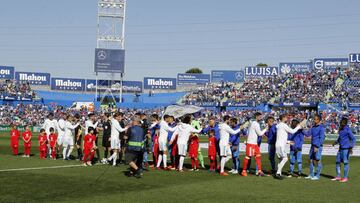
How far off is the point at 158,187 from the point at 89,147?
6892mm

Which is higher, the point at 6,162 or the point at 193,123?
the point at 193,123

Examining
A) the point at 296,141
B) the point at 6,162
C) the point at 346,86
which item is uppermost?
the point at 346,86

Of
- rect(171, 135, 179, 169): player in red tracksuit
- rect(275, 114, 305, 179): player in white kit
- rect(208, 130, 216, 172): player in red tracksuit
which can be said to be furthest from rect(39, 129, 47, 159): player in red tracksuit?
rect(275, 114, 305, 179): player in white kit

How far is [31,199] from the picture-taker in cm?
1130

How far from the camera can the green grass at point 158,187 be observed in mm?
11922

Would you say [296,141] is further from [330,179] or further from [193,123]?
[193,123]

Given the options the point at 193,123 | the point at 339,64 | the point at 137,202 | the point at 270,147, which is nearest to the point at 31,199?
the point at 137,202

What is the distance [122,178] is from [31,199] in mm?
4608

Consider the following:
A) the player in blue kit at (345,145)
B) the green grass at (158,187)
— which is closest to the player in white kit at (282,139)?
the green grass at (158,187)

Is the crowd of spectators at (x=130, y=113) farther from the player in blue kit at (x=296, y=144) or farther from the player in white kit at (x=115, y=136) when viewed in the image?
the player in blue kit at (x=296, y=144)

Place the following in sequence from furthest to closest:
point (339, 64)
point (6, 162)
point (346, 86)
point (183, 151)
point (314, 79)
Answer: point (339, 64) → point (314, 79) → point (346, 86) → point (6, 162) → point (183, 151)

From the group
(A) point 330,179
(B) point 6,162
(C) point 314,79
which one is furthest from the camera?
(C) point 314,79

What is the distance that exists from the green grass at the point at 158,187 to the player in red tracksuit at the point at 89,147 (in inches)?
75.1

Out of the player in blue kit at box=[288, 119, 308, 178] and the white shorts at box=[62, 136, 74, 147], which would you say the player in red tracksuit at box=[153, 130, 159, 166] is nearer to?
the white shorts at box=[62, 136, 74, 147]
